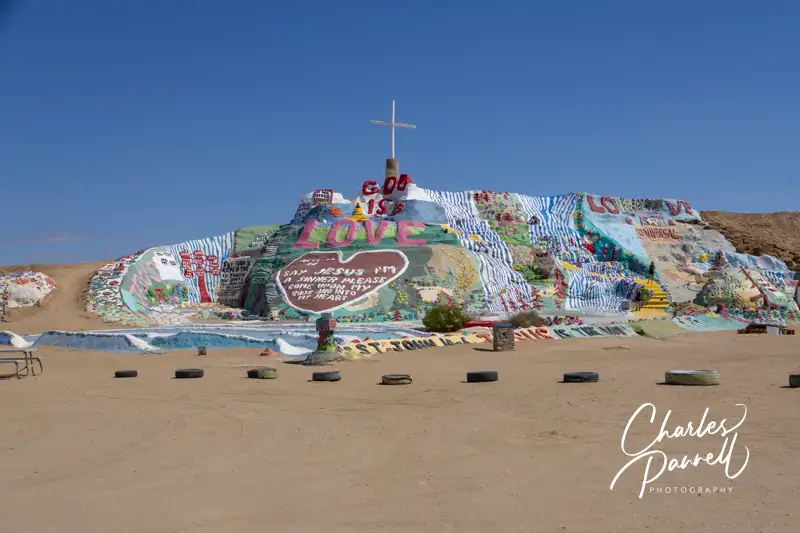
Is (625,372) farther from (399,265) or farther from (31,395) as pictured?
(399,265)

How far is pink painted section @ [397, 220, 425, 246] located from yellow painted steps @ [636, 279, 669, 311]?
30.9 ft

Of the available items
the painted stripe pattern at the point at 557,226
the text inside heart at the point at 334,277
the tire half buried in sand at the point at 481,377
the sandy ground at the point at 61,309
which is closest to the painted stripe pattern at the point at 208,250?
the sandy ground at the point at 61,309

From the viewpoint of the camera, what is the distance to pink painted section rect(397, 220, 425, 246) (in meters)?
32.8

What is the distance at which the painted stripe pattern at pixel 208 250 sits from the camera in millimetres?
35781

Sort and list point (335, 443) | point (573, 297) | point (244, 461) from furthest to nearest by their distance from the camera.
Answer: point (573, 297) → point (335, 443) → point (244, 461)

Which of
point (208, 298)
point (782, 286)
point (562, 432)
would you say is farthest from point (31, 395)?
point (782, 286)

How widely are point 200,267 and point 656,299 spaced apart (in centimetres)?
2036

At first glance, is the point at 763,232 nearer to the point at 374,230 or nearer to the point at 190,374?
the point at 374,230

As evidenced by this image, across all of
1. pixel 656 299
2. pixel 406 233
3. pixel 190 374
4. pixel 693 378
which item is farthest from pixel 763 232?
pixel 190 374

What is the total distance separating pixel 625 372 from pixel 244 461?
868 centimetres

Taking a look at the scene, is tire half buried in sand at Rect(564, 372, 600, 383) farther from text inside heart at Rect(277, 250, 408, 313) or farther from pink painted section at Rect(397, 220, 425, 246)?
pink painted section at Rect(397, 220, 425, 246)

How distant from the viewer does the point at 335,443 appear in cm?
839

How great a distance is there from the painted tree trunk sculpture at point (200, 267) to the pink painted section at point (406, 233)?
368 inches

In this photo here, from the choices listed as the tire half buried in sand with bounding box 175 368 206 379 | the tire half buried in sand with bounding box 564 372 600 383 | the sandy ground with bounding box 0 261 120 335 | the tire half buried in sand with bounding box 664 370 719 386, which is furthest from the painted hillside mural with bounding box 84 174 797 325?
the tire half buried in sand with bounding box 664 370 719 386
